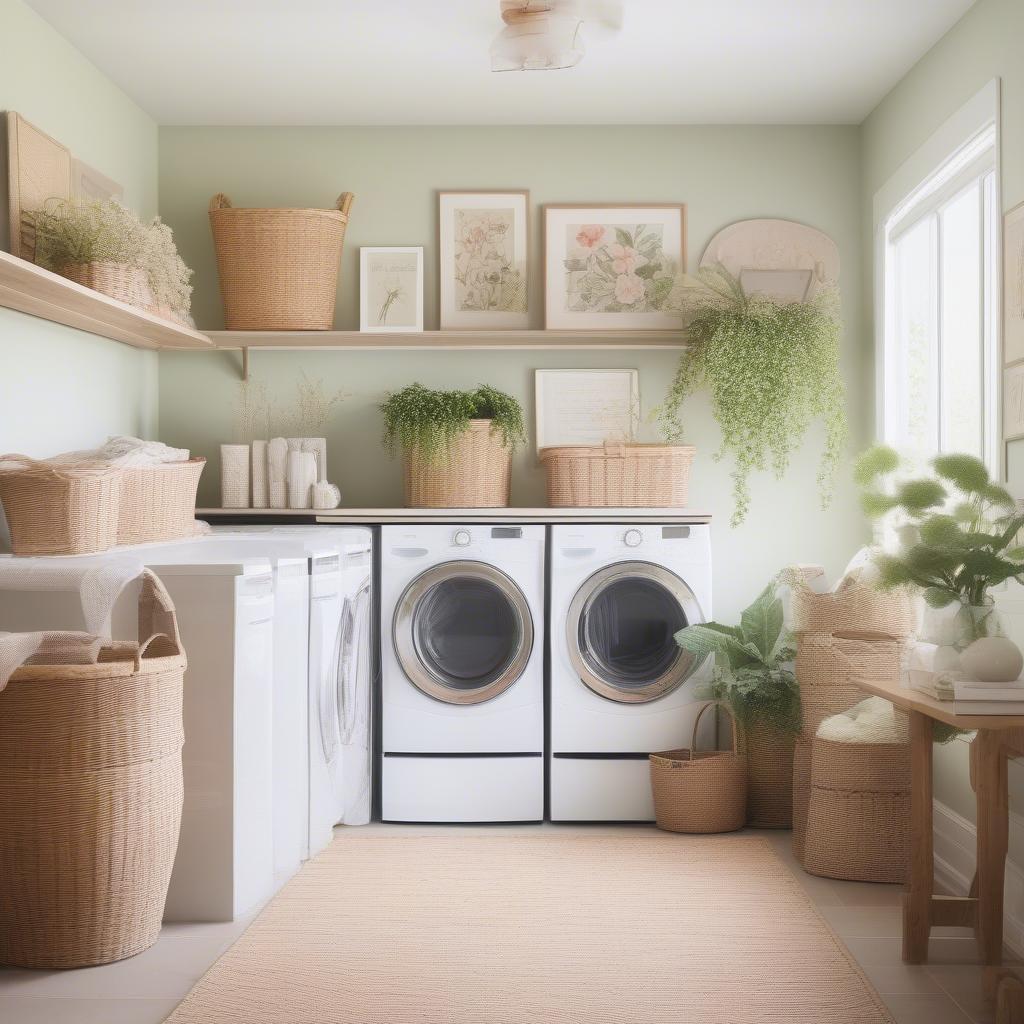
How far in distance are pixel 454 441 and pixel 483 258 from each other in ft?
2.75

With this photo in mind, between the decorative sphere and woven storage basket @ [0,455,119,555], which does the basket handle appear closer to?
the decorative sphere

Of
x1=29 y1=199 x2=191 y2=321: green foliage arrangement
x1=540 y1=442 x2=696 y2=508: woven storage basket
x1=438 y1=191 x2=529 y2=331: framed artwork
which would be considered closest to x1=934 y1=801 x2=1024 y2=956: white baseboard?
x1=540 y1=442 x2=696 y2=508: woven storage basket

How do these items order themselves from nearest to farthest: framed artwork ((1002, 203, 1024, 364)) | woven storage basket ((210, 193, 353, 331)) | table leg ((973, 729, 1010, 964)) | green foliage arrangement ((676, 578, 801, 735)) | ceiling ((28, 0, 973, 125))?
table leg ((973, 729, 1010, 964)), framed artwork ((1002, 203, 1024, 364)), ceiling ((28, 0, 973, 125)), green foliage arrangement ((676, 578, 801, 735)), woven storage basket ((210, 193, 353, 331))

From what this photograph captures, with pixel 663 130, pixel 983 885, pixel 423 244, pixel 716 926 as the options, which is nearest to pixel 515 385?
pixel 423 244

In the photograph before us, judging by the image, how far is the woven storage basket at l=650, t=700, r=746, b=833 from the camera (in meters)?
3.99

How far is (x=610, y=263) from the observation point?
4598 millimetres

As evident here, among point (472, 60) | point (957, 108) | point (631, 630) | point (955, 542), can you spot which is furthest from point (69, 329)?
point (957, 108)

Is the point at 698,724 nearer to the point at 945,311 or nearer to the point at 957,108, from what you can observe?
the point at 945,311

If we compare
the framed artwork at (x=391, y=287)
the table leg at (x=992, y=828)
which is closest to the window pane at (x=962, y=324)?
the table leg at (x=992, y=828)

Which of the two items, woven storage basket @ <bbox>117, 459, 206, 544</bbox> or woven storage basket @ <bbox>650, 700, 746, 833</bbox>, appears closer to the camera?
woven storage basket @ <bbox>117, 459, 206, 544</bbox>

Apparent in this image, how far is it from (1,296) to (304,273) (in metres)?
1.34

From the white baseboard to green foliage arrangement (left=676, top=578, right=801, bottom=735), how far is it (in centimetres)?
57

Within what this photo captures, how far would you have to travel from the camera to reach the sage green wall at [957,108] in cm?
315

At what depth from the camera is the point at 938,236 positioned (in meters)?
3.95
